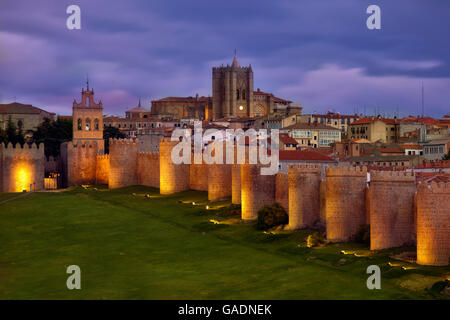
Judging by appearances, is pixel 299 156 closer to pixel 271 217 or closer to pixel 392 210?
pixel 271 217

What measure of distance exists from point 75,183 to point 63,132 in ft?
68.6

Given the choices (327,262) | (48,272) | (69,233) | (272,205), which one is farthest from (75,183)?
(327,262)

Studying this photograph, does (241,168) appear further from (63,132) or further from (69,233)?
(63,132)

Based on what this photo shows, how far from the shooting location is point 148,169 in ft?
188

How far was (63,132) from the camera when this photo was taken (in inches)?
3201

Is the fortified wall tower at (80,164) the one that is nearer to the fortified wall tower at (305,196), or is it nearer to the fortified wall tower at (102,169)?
the fortified wall tower at (102,169)

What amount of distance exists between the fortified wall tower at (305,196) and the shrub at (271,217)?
1.32 meters

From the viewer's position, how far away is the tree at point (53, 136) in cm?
7888

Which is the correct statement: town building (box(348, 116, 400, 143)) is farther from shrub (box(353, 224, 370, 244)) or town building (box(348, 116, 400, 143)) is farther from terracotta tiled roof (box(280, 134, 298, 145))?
shrub (box(353, 224, 370, 244))

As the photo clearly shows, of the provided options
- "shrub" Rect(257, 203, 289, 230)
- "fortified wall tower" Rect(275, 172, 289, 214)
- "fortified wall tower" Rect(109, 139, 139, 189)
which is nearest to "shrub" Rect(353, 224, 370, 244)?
"shrub" Rect(257, 203, 289, 230)

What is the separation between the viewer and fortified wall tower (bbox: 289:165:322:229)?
3378 centimetres

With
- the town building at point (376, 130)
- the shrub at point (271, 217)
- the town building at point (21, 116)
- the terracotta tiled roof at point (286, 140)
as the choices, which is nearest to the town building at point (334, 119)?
the town building at point (376, 130)

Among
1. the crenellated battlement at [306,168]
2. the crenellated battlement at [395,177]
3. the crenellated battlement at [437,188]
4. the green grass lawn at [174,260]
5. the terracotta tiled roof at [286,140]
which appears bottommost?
the green grass lawn at [174,260]

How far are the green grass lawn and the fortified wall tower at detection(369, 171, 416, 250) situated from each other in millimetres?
770
